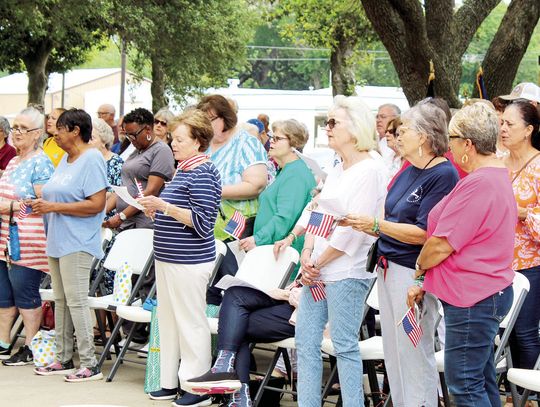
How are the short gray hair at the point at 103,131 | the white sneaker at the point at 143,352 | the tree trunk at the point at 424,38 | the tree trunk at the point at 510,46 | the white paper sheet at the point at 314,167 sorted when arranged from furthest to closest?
the tree trunk at the point at 510,46, the tree trunk at the point at 424,38, the short gray hair at the point at 103,131, the white paper sheet at the point at 314,167, the white sneaker at the point at 143,352

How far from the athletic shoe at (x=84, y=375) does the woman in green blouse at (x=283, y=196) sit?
1.48 metres

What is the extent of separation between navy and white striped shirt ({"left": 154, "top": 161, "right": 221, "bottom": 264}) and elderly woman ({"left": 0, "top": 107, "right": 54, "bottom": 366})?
5.56 feet

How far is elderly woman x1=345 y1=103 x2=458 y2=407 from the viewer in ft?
17.7

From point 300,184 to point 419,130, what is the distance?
1.93 meters

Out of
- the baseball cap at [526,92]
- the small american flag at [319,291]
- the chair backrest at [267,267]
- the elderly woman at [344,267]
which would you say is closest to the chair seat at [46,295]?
the chair backrest at [267,267]

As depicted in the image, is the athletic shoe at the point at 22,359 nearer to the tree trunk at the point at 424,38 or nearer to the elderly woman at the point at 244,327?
the elderly woman at the point at 244,327

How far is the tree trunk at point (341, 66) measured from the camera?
86.1 feet

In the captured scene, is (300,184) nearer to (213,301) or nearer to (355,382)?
(213,301)

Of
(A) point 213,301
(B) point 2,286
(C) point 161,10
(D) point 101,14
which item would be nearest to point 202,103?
(A) point 213,301

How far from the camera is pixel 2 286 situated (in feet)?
27.2

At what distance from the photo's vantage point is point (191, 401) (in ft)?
22.5

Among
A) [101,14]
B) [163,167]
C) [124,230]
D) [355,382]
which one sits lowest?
[355,382]

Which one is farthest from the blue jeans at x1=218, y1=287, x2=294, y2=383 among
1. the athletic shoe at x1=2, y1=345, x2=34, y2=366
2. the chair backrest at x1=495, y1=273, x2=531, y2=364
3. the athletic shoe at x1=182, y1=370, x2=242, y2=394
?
the athletic shoe at x1=2, y1=345, x2=34, y2=366

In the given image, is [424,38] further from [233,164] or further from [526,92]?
[233,164]
